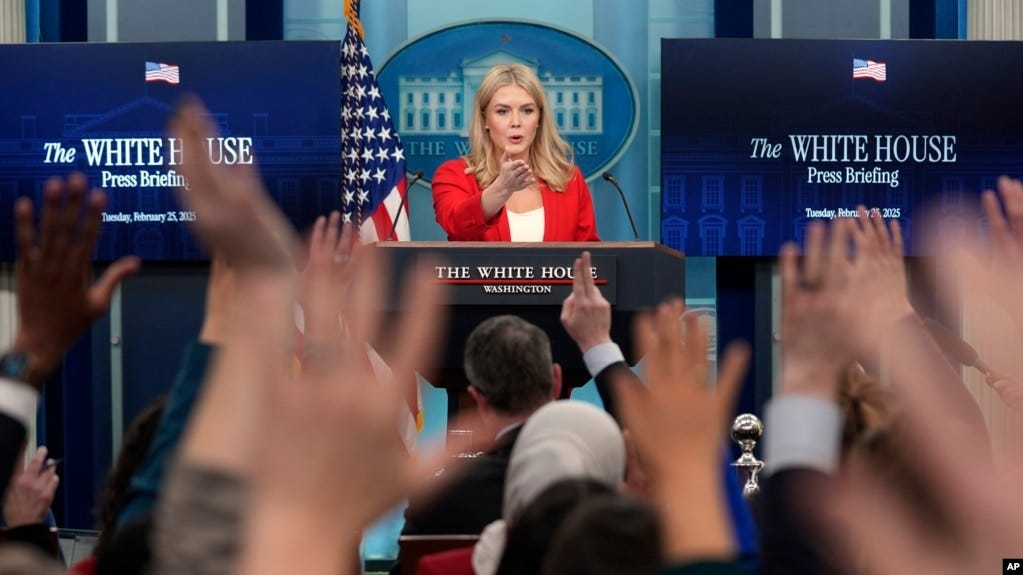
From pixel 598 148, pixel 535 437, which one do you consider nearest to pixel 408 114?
pixel 598 148

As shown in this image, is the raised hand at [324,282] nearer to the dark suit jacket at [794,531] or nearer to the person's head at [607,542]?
the person's head at [607,542]

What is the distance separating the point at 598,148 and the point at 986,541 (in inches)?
250

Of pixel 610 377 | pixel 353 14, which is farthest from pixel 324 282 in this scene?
pixel 353 14

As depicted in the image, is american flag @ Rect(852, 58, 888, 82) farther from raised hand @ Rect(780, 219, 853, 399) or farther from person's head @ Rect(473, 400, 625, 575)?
raised hand @ Rect(780, 219, 853, 399)

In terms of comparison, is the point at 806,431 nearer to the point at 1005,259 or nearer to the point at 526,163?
the point at 1005,259

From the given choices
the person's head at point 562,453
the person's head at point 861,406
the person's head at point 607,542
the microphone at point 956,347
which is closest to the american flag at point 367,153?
the microphone at point 956,347

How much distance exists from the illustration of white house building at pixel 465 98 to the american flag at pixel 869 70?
1.32 meters

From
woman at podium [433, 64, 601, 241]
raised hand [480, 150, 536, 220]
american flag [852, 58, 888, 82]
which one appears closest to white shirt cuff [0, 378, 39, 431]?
raised hand [480, 150, 536, 220]

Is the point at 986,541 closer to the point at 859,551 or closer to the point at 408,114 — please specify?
the point at 859,551

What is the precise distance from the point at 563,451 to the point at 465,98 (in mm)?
5968

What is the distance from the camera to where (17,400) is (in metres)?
1.37

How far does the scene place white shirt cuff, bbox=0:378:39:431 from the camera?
4.45 feet

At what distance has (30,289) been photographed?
1397mm

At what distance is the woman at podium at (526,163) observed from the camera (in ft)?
17.1
